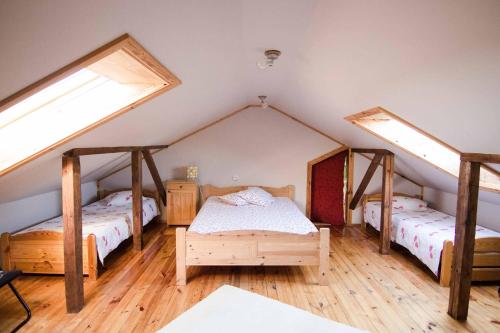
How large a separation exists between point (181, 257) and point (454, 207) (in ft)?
12.3

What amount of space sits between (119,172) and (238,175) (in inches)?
83.2

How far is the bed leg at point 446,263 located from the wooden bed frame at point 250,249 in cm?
120

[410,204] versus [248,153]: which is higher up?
[248,153]

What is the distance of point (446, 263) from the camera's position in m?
2.96

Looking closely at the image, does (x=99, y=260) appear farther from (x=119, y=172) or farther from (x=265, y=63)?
(x=265, y=63)

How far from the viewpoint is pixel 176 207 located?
4.84 meters

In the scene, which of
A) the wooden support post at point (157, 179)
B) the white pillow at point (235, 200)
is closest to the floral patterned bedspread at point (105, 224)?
the wooden support post at point (157, 179)

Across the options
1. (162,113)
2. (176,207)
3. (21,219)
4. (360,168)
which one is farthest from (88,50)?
(360,168)

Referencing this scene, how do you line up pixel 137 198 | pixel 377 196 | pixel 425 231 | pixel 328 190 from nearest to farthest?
pixel 425 231, pixel 137 198, pixel 377 196, pixel 328 190

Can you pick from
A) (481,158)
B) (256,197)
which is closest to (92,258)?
(256,197)

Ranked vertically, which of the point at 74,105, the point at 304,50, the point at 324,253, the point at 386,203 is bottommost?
the point at 324,253

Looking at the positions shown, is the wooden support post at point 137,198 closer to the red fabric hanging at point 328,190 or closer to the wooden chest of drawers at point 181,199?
the wooden chest of drawers at point 181,199

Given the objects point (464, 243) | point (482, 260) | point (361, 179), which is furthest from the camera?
point (361, 179)

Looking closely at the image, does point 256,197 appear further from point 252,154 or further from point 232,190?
point 252,154
